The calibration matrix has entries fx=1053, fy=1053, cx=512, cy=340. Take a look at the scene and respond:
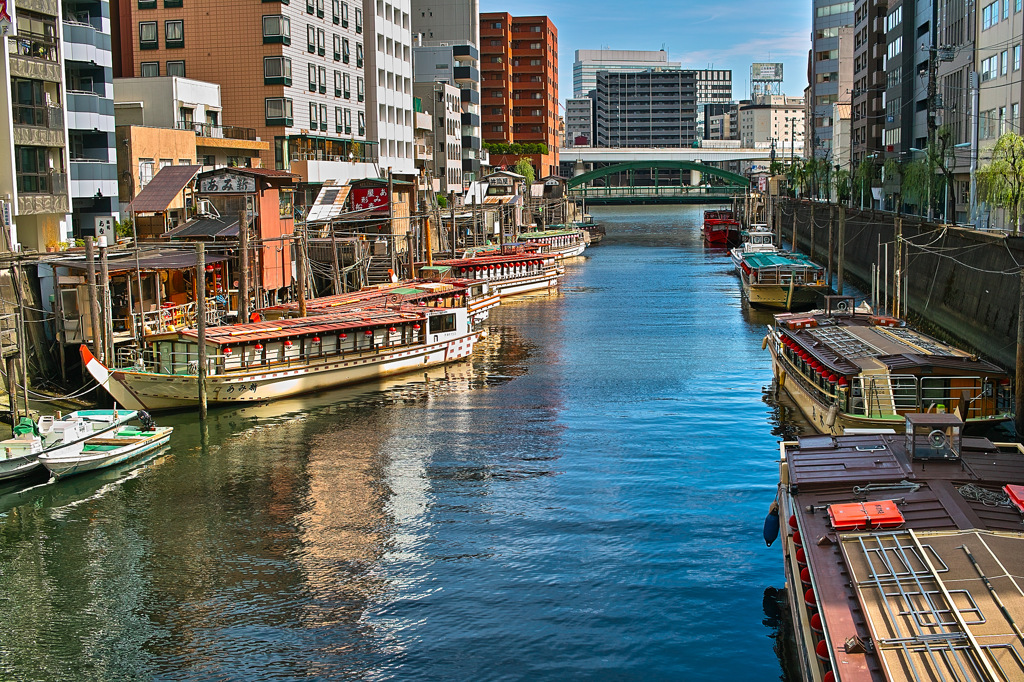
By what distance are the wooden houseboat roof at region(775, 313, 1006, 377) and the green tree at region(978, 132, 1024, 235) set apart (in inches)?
478

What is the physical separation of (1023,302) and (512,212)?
9507 centimetres

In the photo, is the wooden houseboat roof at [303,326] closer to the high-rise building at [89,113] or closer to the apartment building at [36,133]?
the apartment building at [36,133]

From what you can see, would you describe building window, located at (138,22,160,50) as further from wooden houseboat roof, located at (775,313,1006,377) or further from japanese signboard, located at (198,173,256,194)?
wooden houseboat roof, located at (775,313,1006,377)

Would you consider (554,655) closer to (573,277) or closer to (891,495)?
(891,495)

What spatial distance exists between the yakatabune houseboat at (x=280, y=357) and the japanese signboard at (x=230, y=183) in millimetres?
11693

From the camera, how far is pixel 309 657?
19.8 metres

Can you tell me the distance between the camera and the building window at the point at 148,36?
247 ft

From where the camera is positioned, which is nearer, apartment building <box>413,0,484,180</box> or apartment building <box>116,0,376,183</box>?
apartment building <box>116,0,376,183</box>

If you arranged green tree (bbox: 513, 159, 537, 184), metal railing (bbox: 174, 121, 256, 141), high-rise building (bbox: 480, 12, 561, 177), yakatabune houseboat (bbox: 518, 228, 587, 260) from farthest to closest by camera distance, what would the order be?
1. high-rise building (bbox: 480, 12, 561, 177)
2. green tree (bbox: 513, 159, 537, 184)
3. yakatabune houseboat (bbox: 518, 228, 587, 260)
4. metal railing (bbox: 174, 121, 256, 141)

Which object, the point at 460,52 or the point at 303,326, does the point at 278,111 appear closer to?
the point at 303,326

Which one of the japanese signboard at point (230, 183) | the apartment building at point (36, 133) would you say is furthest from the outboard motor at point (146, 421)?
the japanese signboard at point (230, 183)

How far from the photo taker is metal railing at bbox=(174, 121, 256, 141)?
68363mm

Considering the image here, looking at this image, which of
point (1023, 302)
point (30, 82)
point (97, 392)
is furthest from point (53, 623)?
point (30, 82)

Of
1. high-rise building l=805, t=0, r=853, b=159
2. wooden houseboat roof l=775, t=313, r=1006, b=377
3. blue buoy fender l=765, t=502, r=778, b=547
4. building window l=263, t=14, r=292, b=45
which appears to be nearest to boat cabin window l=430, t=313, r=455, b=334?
wooden houseboat roof l=775, t=313, r=1006, b=377
